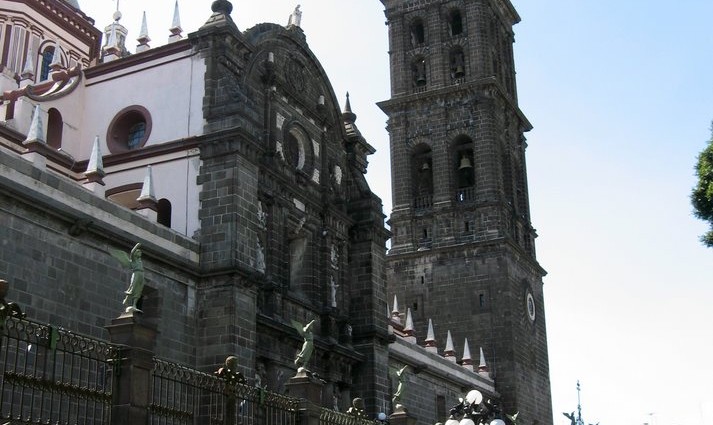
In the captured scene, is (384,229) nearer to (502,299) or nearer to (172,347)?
(172,347)

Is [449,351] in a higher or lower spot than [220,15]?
lower

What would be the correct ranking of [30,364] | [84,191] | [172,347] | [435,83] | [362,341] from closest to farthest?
1. [30,364]
2. [84,191]
3. [172,347]
4. [362,341]
5. [435,83]

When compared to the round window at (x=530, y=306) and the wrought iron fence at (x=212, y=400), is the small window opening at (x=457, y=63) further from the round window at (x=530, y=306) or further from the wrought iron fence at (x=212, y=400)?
the wrought iron fence at (x=212, y=400)

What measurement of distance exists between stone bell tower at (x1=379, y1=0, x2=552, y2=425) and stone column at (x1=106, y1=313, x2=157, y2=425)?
34.8 meters

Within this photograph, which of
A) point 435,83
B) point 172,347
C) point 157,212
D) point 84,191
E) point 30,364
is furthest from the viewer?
point 435,83

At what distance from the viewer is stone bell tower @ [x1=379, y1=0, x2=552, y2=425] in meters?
48.6

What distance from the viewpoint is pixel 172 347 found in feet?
80.4

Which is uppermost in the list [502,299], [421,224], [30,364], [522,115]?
[522,115]

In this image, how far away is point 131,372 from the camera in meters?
14.1

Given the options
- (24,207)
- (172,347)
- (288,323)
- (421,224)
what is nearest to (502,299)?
(421,224)

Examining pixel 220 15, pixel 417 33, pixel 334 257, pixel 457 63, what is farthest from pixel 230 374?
pixel 417 33

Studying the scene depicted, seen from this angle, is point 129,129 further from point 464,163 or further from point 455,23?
point 455,23

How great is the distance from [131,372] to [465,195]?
3846 centimetres

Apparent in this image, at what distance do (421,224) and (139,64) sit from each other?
24.3 meters
